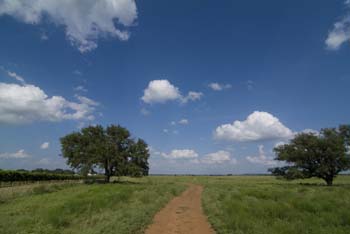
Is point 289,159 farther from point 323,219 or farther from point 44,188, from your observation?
point 44,188

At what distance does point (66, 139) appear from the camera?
50125 millimetres

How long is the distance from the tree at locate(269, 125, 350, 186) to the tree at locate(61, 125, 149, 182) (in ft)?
90.6

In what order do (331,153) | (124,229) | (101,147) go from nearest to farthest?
(124,229), (331,153), (101,147)

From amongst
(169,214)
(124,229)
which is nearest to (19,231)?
(124,229)

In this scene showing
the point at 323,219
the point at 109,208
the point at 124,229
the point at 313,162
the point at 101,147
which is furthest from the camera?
the point at 101,147

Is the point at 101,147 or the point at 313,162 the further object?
the point at 101,147

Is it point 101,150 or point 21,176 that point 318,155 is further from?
point 21,176

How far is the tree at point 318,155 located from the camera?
37875 mm

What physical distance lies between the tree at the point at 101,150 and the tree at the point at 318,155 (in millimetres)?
27610

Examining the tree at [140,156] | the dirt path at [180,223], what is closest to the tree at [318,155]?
the tree at [140,156]

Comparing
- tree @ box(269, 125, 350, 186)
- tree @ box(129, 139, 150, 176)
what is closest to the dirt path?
tree @ box(269, 125, 350, 186)

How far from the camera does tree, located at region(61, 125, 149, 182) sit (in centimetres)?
4825

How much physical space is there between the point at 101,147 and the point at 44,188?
20384mm

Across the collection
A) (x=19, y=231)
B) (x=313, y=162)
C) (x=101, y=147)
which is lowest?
(x=19, y=231)
